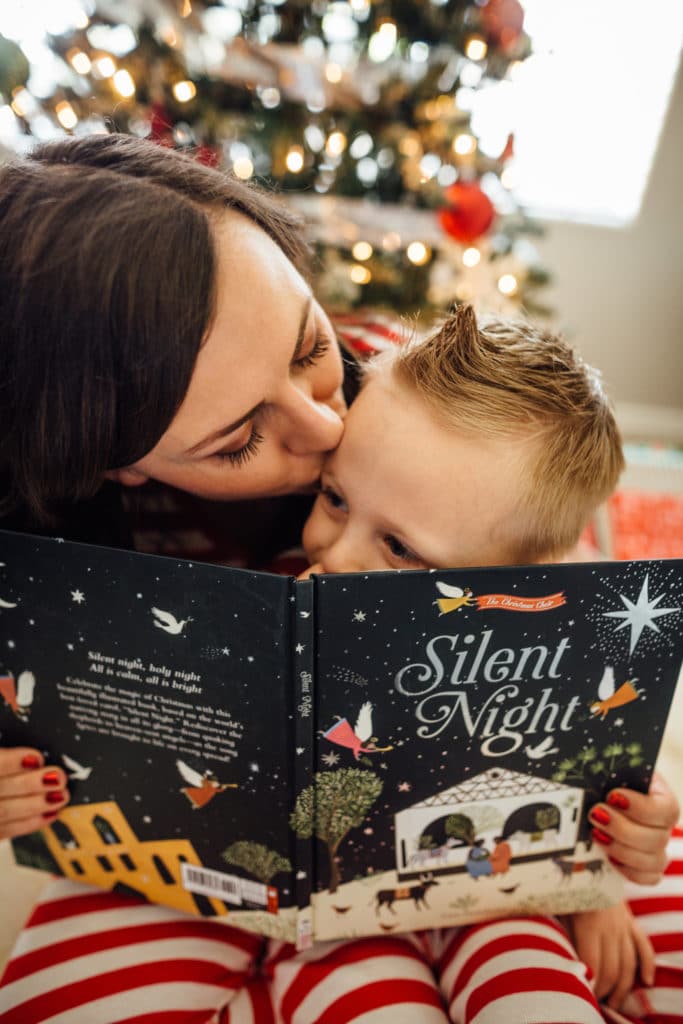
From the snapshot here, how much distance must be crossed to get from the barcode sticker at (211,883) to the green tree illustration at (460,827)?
7.9 inches

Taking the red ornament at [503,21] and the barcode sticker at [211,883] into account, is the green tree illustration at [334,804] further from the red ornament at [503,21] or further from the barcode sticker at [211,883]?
the red ornament at [503,21]

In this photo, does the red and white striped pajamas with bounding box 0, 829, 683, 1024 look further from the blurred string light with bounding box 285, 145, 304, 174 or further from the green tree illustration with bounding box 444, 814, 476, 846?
the blurred string light with bounding box 285, 145, 304, 174

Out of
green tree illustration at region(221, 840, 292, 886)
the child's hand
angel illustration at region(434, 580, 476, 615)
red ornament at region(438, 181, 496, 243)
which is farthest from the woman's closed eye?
red ornament at region(438, 181, 496, 243)

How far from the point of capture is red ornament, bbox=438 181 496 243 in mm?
1467

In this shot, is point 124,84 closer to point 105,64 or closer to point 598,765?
point 105,64

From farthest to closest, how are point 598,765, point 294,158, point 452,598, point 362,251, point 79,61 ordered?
point 362,251 → point 294,158 → point 79,61 → point 598,765 → point 452,598

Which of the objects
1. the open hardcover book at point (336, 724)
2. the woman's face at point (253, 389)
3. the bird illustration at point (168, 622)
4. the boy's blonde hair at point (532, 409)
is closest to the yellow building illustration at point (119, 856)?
the open hardcover book at point (336, 724)

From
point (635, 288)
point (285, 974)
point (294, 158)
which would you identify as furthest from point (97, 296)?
point (635, 288)

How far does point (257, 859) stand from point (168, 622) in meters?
0.25

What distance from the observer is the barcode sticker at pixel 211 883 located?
1.96ft

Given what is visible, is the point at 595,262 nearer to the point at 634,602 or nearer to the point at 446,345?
the point at 446,345

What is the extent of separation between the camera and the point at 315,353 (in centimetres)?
63

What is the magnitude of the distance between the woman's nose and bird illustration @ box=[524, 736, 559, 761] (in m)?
0.34

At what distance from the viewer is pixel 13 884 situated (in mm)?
834
